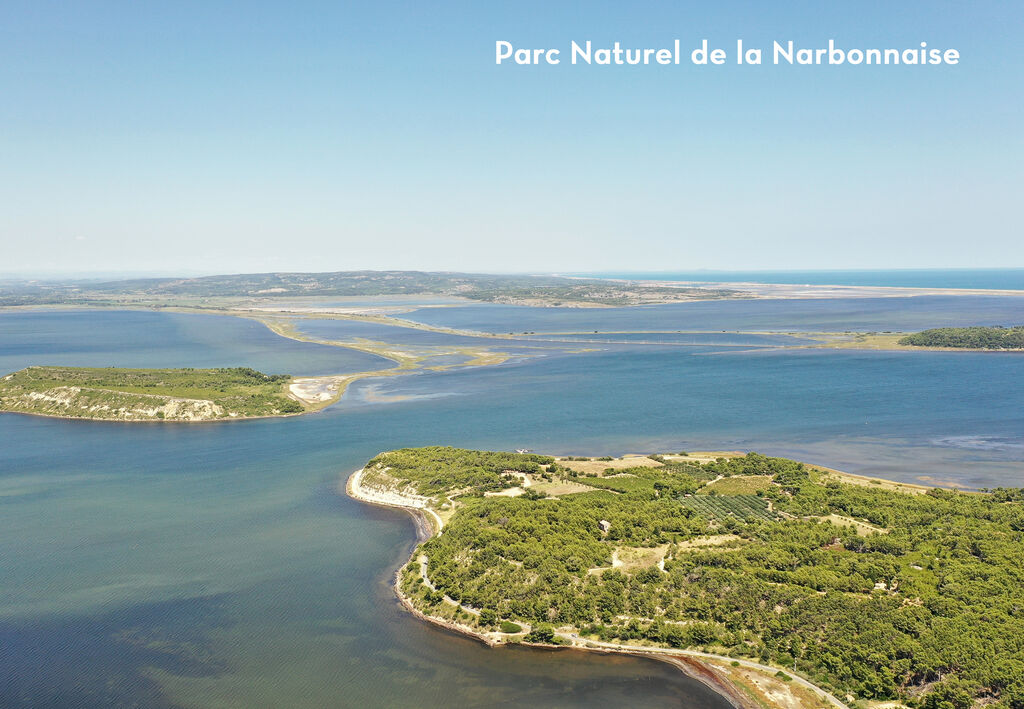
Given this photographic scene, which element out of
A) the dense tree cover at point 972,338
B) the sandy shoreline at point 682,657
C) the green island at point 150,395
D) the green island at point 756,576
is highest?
the dense tree cover at point 972,338

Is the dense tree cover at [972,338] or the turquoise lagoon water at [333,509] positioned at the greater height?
the dense tree cover at [972,338]

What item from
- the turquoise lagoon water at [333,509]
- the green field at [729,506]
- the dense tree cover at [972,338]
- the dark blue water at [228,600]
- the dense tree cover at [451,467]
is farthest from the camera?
the dense tree cover at [972,338]

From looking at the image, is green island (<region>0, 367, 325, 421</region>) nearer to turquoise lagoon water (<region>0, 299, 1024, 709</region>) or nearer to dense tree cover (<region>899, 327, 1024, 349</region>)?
turquoise lagoon water (<region>0, 299, 1024, 709</region>)

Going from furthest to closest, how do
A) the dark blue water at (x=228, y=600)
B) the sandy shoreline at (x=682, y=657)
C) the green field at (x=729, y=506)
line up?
the green field at (x=729, y=506) → the dark blue water at (x=228, y=600) → the sandy shoreline at (x=682, y=657)

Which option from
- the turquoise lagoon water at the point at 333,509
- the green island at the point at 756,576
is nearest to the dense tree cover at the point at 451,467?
the green island at the point at 756,576

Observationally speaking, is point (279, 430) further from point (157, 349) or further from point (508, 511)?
point (157, 349)

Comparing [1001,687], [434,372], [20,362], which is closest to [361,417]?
[434,372]

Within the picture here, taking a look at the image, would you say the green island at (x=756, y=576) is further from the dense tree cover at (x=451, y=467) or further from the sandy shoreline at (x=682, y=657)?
the dense tree cover at (x=451, y=467)
